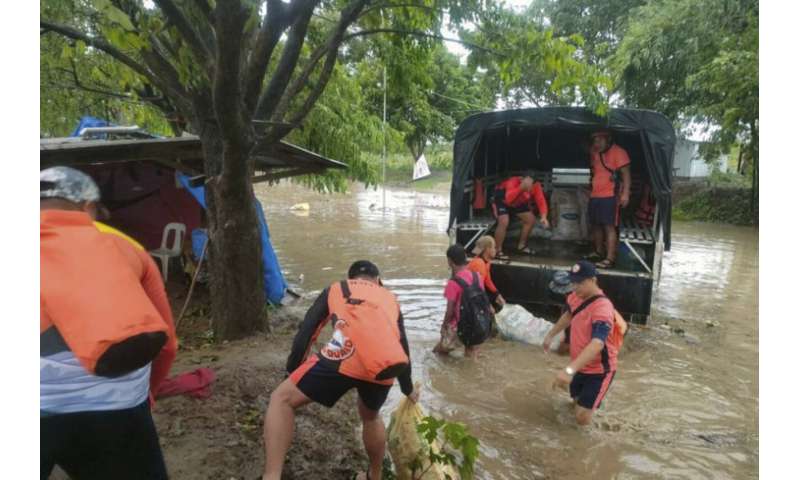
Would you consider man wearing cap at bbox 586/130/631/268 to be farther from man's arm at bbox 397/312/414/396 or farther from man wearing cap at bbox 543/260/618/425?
man's arm at bbox 397/312/414/396

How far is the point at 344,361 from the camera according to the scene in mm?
2658

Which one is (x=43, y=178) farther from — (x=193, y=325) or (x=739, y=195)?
(x=739, y=195)

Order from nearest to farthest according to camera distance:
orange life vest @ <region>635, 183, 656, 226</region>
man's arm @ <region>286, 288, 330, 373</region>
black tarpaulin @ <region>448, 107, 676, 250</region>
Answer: man's arm @ <region>286, 288, 330, 373</region> → black tarpaulin @ <region>448, 107, 676, 250</region> → orange life vest @ <region>635, 183, 656, 226</region>

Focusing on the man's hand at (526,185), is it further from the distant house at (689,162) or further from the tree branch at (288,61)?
the distant house at (689,162)

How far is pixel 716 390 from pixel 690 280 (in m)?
5.93

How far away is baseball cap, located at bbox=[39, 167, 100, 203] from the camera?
1682 millimetres

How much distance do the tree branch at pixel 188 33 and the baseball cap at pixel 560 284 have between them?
14.2 ft

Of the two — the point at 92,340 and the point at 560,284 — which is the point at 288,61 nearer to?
the point at 92,340

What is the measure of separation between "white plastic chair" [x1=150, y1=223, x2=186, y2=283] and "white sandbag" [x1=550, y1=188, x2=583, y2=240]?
19.6 feet

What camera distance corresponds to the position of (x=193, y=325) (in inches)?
243

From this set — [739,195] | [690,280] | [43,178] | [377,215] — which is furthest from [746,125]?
[43,178]

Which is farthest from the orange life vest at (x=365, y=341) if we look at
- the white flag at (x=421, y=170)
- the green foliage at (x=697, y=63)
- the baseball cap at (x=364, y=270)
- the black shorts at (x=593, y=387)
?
the white flag at (x=421, y=170)

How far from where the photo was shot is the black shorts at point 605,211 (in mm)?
6945

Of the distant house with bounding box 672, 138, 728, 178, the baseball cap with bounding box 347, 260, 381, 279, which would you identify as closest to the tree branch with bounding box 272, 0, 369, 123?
the baseball cap with bounding box 347, 260, 381, 279
